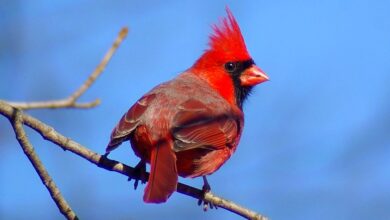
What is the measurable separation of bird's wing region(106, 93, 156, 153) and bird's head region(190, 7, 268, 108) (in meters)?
0.80

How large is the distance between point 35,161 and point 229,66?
1920 millimetres

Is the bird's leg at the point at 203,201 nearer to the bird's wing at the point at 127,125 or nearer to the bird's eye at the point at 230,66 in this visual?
the bird's wing at the point at 127,125

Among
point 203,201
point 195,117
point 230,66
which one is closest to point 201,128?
point 195,117

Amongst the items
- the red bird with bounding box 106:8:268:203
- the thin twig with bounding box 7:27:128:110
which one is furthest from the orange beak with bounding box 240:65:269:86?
the thin twig with bounding box 7:27:128:110

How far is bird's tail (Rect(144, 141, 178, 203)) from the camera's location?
99.9 inches

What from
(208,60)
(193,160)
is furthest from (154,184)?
(208,60)

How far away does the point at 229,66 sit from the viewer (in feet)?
12.8

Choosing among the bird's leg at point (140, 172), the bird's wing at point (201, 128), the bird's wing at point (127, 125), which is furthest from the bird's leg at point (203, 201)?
the bird's wing at point (127, 125)

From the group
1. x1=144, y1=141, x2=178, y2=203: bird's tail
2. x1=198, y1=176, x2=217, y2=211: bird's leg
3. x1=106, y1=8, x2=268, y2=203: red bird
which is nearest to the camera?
x1=144, y1=141, x2=178, y2=203: bird's tail

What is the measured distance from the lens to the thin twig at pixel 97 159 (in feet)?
7.31

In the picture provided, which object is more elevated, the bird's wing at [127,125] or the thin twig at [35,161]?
the bird's wing at [127,125]

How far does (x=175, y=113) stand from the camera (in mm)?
3096

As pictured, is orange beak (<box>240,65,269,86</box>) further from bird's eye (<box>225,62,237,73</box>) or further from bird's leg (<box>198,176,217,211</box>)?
bird's leg (<box>198,176,217,211</box>)

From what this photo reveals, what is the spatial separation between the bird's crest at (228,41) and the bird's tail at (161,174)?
1119mm
